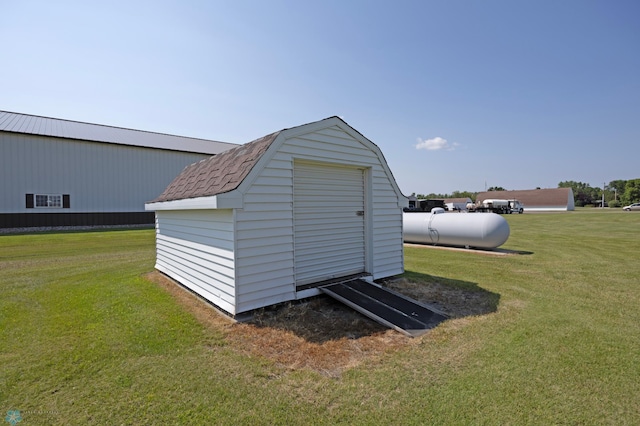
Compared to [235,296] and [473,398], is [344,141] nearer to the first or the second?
[235,296]

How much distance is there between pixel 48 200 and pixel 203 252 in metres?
24.0

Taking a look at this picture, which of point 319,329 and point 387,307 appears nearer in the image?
point 319,329

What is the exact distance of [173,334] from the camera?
4609 mm

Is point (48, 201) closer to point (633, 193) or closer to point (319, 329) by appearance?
point (319, 329)

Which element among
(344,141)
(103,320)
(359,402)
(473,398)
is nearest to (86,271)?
(103,320)

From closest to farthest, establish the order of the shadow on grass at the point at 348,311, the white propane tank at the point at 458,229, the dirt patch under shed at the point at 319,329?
1. the dirt patch under shed at the point at 319,329
2. the shadow on grass at the point at 348,311
3. the white propane tank at the point at 458,229

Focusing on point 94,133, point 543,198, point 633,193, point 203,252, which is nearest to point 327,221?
point 203,252

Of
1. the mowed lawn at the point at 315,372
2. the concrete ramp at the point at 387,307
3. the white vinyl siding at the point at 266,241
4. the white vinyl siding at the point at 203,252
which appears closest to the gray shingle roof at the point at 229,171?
the white vinyl siding at the point at 266,241

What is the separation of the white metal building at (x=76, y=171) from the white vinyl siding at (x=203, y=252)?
66.9ft

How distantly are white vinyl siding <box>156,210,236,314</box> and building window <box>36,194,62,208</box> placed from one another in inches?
810

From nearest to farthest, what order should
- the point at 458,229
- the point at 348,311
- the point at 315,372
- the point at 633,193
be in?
the point at 315,372 < the point at 348,311 < the point at 458,229 < the point at 633,193

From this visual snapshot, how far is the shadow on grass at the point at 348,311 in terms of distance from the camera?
482 cm

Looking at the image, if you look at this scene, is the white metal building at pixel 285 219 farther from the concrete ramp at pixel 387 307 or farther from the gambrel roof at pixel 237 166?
the concrete ramp at pixel 387 307

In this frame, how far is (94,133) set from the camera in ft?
84.8
